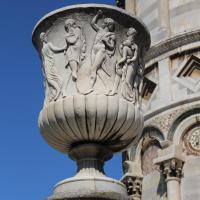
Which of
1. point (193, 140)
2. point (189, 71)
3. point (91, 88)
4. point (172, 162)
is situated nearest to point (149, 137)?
point (193, 140)

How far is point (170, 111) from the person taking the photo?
1336cm

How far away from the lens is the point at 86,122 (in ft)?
19.1

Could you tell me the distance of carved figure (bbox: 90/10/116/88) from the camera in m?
6.00

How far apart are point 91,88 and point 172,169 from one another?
6.99 m

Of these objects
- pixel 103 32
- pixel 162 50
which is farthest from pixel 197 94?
pixel 103 32

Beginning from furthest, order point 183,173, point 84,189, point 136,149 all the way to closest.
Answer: point 136,149 → point 183,173 → point 84,189

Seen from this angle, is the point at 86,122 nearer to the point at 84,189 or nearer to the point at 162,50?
the point at 84,189

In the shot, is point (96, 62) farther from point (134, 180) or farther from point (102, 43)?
point (134, 180)

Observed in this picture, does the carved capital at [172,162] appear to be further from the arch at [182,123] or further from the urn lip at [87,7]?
the urn lip at [87,7]

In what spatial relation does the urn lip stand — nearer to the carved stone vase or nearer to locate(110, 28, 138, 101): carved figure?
the carved stone vase

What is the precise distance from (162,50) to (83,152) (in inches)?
335

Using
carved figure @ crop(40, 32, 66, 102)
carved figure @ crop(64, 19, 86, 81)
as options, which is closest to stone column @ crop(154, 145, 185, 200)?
carved figure @ crop(40, 32, 66, 102)

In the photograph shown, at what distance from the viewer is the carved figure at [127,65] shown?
6062mm

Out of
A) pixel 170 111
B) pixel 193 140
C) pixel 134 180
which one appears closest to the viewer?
pixel 193 140
